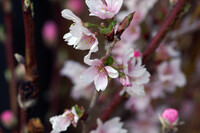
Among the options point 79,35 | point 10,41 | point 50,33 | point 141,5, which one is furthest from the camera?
point 50,33

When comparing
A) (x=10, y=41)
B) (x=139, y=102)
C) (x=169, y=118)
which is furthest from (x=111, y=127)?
(x=10, y=41)

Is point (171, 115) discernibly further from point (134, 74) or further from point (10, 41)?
point (10, 41)

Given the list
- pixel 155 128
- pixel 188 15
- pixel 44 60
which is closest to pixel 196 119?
pixel 155 128

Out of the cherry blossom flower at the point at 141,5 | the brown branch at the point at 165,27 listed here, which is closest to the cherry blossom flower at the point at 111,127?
the brown branch at the point at 165,27

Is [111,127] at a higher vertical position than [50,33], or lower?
lower

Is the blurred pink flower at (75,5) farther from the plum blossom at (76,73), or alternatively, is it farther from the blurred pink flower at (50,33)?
the plum blossom at (76,73)
